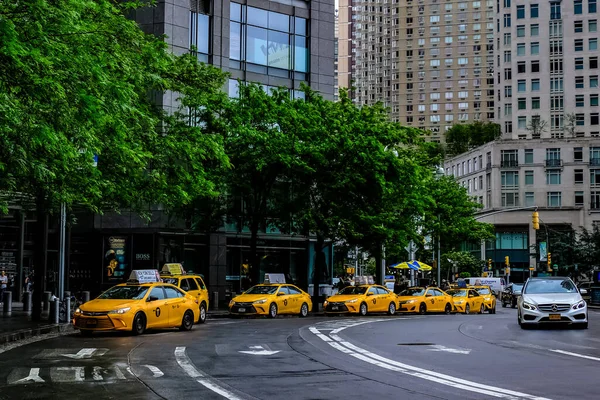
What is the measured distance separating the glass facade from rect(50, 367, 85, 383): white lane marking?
38247mm

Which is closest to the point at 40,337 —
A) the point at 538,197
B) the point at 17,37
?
the point at 17,37

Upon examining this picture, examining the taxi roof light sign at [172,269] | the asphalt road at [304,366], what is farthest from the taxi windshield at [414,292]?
the asphalt road at [304,366]

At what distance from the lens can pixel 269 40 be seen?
53250 mm

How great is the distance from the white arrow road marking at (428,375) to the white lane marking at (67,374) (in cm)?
501

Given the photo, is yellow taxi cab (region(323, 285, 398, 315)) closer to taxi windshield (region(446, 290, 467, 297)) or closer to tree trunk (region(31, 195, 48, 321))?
taxi windshield (region(446, 290, 467, 297))

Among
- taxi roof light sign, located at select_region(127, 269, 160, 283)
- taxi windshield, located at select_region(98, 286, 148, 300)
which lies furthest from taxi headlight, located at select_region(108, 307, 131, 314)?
taxi roof light sign, located at select_region(127, 269, 160, 283)

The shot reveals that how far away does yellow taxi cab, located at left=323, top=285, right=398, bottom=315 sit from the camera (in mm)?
37875

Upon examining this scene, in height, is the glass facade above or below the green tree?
above

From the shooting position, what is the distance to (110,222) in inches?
1861

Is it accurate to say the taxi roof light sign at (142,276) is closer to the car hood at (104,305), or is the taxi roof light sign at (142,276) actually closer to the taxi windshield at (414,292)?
the car hood at (104,305)

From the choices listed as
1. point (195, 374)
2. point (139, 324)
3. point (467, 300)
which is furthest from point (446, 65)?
point (195, 374)

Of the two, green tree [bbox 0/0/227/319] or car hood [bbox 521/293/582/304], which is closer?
green tree [bbox 0/0/227/319]

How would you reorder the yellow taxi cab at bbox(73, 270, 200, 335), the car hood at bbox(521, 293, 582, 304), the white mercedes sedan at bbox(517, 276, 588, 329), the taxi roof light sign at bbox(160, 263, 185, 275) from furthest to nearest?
the taxi roof light sign at bbox(160, 263, 185, 275)
the car hood at bbox(521, 293, 582, 304)
the white mercedes sedan at bbox(517, 276, 588, 329)
the yellow taxi cab at bbox(73, 270, 200, 335)

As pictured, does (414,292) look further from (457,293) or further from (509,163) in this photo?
(509,163)
